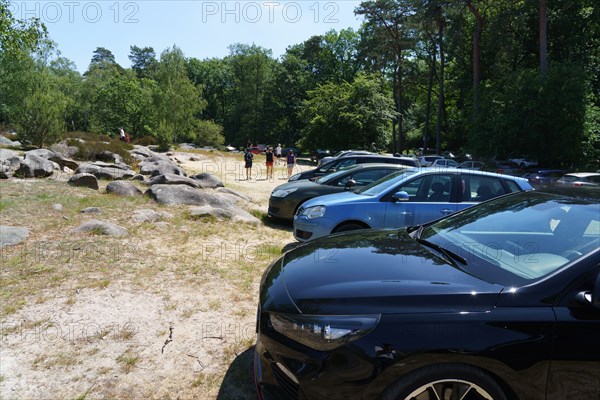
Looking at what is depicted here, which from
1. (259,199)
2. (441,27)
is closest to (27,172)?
(259,199)

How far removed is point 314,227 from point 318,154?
112 feet

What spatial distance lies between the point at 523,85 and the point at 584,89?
136 inches

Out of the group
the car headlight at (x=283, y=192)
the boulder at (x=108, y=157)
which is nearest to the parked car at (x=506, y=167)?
the car headlight at (x=283, y=192)

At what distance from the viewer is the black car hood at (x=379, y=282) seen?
2279 millimetres

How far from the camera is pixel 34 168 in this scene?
42.7ft

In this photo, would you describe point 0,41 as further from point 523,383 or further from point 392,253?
point 523,383

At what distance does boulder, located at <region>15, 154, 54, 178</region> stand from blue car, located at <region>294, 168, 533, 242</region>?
34.2 ft

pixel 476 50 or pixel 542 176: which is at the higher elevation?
pixel 476 50

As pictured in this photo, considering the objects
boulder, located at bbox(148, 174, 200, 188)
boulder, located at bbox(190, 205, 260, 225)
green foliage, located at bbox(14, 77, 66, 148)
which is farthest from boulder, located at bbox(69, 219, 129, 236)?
green foliage, located at bbox(14, 77, 66, 148)

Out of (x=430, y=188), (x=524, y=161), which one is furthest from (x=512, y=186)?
(x=524, y=161)

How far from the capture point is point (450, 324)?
2.17m

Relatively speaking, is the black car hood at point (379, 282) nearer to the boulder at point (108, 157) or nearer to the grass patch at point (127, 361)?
the grass patch at point (127, 361)

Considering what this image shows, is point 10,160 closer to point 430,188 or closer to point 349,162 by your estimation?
Result: point 349,162

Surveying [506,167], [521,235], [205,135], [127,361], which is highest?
[205,135]
